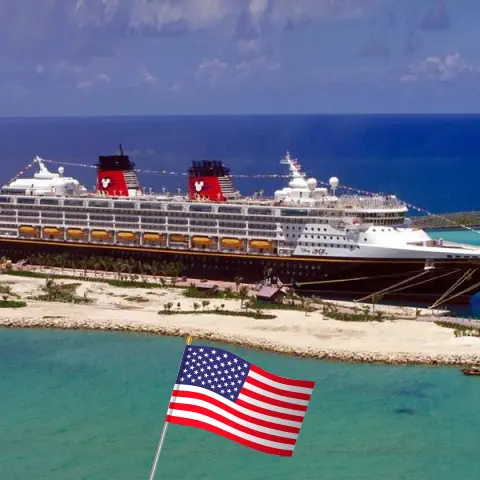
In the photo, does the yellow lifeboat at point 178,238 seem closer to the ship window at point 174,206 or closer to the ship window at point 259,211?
the ship window at point 174,206

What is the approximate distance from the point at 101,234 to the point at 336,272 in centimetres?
1716

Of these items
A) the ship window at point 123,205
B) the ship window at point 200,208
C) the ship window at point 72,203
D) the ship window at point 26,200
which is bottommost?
the ship window at point 200,208

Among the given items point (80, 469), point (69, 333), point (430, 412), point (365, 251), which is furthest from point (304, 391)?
point (365, 251)

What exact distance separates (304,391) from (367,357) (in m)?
22.7

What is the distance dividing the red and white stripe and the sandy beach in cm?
2253

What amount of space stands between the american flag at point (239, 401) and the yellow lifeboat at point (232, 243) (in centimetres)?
3786

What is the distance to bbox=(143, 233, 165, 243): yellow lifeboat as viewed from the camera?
191 ft

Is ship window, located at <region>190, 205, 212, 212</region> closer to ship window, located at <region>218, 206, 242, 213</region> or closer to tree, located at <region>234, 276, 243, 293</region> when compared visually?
ship window, located at <region>218, 206, 242, 213</region>

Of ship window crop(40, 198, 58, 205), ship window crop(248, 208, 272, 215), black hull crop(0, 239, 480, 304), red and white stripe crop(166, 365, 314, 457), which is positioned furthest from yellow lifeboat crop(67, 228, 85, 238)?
red and white stripe crop(166, 365, 314, 457)

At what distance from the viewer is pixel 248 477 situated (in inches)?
1097

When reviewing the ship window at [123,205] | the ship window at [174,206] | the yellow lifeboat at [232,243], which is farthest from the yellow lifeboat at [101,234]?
the yellow lifeboat at [232,243]

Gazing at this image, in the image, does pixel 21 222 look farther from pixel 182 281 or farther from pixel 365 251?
pixel 365 251

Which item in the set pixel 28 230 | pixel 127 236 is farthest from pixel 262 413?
pixel 28 230

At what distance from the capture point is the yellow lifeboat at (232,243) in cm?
5500
